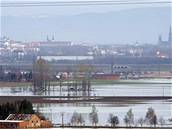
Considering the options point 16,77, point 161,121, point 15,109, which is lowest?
point 161,121

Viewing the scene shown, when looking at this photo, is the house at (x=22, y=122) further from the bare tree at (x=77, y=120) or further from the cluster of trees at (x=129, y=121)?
the cluster of trees at (x=129, y=121)

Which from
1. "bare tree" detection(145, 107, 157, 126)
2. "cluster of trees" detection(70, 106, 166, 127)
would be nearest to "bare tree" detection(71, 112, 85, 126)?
"cluster of trees" detection(70, 106, 166, 127)

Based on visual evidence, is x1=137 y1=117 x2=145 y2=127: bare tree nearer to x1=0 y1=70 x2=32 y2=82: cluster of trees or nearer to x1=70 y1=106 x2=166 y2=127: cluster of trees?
x1=70 y1=106 x2=166 y2=127: cluster of trees

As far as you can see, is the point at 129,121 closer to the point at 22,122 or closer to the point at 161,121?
the point at 161,121

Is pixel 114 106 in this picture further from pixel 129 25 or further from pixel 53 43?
pixel 129 25

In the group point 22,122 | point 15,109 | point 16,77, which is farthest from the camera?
point 16,77

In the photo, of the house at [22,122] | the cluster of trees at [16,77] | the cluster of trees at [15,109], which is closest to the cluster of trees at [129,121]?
the cluster of trees at [15,109]

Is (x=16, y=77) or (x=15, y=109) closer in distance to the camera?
(x=15, y=109)

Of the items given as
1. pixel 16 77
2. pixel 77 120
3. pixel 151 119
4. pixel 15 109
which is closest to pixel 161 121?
pixel 151 119

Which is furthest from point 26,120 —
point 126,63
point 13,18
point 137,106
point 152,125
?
point 13,18
